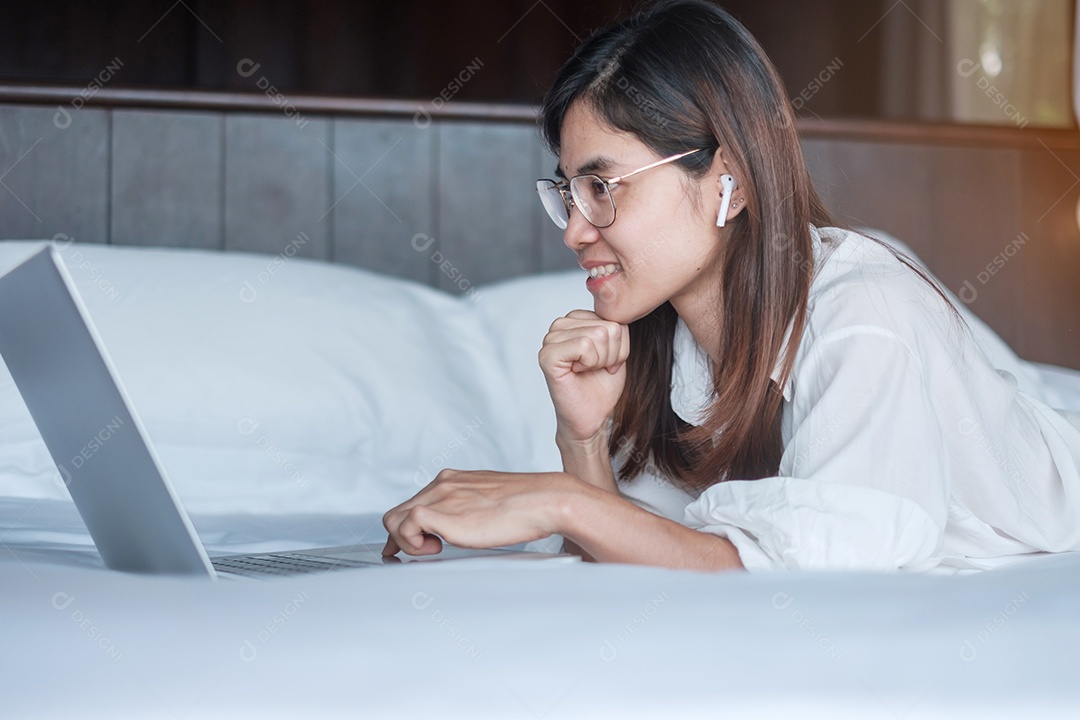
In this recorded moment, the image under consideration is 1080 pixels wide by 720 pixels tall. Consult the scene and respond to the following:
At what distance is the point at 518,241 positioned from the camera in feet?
6.73

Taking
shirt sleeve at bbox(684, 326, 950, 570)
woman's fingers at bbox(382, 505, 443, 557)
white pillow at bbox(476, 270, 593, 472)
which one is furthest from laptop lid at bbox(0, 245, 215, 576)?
white pillow at bbox(476, 270, 593, 472)

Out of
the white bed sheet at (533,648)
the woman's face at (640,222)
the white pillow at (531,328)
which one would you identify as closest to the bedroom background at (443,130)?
the white pillow at (531,328)

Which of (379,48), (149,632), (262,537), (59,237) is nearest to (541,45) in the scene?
(379,48)

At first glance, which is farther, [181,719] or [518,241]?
[518,241]

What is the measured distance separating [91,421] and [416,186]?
4.38 ft

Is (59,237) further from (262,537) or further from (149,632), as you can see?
(149,632)

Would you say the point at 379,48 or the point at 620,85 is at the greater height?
the point at 379,48

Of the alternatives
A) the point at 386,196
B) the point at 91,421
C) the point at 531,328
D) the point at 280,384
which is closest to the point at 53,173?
the point at 386,196

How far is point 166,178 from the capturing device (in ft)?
6.10

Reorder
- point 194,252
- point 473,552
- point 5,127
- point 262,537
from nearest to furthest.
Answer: point 473,552 < point 262,537 < point 194,252 < point 5,127

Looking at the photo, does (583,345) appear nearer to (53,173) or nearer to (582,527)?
(582,527)

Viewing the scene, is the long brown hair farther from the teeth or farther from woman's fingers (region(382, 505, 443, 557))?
woman's fingers (region(382, 505, 443, 557))

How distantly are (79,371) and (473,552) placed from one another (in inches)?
16.4

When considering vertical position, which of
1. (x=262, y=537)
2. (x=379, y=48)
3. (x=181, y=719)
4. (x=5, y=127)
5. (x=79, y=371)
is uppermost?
(x=379, y=48)
